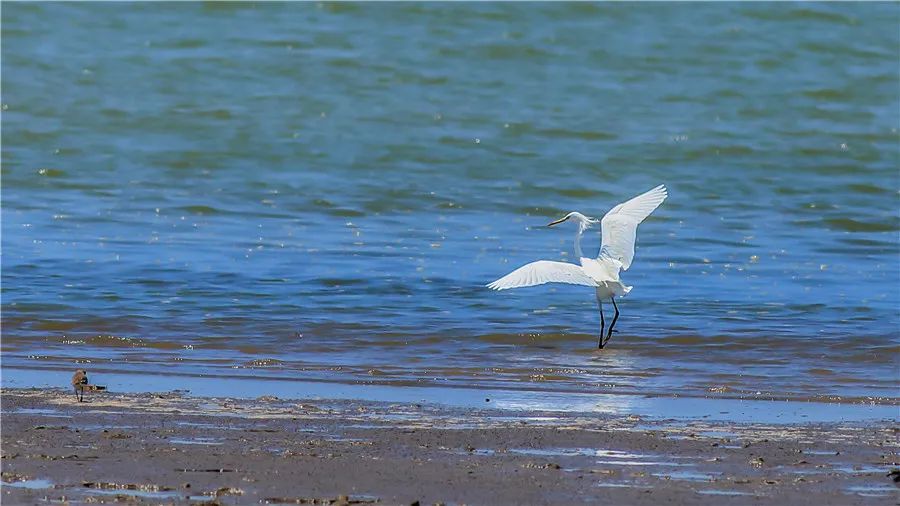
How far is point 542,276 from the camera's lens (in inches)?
325

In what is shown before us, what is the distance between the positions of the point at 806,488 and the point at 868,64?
59.3 feet

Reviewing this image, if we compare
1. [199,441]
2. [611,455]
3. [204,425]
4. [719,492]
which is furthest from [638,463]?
[204,425]

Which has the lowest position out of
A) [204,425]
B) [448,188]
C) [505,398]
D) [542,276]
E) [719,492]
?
[448,188]

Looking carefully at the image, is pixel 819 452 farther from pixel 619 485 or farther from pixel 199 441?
pixel 199 441

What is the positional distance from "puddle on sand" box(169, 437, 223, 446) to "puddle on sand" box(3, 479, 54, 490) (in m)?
0.71

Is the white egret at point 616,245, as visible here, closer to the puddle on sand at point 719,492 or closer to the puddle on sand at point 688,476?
the puddle on sand at point 688,476

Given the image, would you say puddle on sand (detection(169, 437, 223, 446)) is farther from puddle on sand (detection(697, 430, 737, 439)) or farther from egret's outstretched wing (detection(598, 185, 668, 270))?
egret's outstretched wing (detection(598, 185, 668, 270))

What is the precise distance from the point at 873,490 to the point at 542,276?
381 centimetres

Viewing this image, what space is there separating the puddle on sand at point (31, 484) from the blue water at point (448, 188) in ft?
8.54

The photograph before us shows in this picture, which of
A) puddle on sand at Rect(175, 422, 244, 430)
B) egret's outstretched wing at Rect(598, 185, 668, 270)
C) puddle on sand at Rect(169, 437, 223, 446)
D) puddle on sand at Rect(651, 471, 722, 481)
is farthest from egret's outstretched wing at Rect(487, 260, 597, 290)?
puddle on sand at Rect(651, 471, 722, 481)

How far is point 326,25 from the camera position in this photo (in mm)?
23375

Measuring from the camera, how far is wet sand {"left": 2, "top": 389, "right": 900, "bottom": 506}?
4.48m

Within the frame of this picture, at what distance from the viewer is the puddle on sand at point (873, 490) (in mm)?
4535

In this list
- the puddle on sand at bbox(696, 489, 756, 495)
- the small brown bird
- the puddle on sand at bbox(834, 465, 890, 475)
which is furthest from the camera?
the small brown bird
